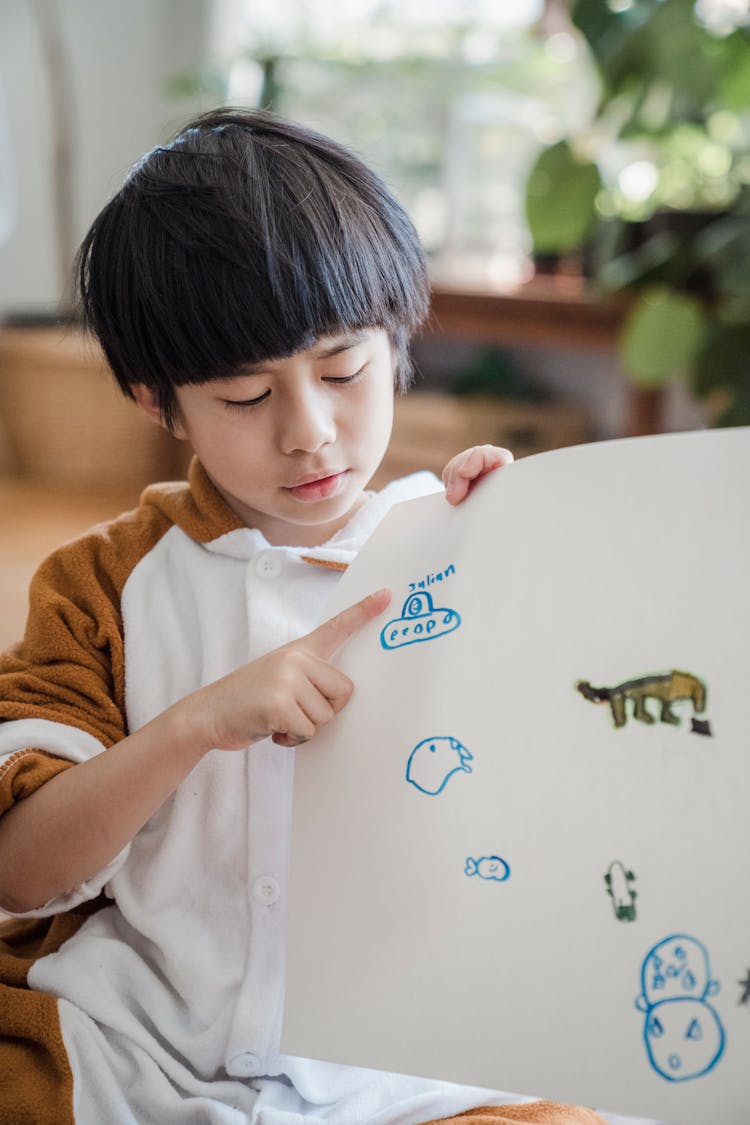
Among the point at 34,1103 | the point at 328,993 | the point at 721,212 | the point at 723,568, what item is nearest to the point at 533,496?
the point at 723,568

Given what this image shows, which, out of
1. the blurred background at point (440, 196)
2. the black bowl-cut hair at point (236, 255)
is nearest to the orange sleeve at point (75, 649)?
the black bowl-cut hair at point (236, 255)

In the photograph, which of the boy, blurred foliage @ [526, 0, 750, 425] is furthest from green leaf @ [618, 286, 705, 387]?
the boy

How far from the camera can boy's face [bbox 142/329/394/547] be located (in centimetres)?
71

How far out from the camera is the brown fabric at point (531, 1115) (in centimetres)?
65

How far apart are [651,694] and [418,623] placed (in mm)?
136

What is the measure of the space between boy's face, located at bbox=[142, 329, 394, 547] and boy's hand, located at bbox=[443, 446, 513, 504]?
78mm

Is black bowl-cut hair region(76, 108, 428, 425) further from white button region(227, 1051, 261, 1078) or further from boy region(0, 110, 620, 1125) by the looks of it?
white button region(227, 1051, 261, 1078)

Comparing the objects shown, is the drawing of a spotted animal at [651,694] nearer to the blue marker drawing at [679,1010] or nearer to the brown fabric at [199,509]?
the blue marker drawing at [679,1010]

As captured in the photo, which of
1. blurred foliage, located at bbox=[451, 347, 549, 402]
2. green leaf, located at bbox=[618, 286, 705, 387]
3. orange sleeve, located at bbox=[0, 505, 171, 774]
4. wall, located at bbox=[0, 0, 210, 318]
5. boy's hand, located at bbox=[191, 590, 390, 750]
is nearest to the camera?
boy's hand, located at bbox=[191, 590, 390, 750]

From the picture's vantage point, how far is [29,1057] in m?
0.68

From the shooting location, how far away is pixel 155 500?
2.80ft

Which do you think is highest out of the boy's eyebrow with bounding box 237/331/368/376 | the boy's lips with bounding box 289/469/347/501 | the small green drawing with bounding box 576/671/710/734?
the boy's eyebrow with bounding box 237/331/368/376

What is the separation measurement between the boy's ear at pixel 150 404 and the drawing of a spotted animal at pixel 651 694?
346 mm

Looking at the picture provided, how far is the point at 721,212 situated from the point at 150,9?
1.59 metres
